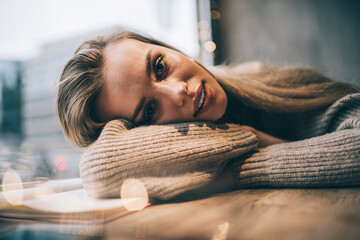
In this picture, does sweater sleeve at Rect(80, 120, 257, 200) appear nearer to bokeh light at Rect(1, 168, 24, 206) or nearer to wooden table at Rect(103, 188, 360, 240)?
wooden table at Rect(103, 188, 360, 240)

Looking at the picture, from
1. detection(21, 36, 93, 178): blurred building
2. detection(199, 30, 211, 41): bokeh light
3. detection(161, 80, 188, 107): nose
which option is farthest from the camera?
detection(199, 30, 211, 41): bokeh light

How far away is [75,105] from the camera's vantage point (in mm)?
682

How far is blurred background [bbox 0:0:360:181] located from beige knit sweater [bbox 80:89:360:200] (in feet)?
1.17

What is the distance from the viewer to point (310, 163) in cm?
51

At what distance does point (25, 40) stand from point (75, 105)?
18.0 inches

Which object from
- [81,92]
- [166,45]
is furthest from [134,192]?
[166,45]

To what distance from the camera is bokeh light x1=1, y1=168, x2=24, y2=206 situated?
1.87ft

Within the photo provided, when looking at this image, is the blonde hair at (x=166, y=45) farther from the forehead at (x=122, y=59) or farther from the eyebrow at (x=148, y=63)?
the eyebrow at (x=148, y=63)

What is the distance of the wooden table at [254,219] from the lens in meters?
0.28

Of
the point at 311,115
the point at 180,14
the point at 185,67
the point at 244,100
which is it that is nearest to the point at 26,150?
the point at 185,67

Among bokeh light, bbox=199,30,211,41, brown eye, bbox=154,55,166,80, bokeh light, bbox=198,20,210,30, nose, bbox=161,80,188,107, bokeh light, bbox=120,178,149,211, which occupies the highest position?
bokeh light, bbox=198,20,210,30

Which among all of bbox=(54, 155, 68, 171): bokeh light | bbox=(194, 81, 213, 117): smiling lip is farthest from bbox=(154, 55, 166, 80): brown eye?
bbox=(54, 155, 68, 171): bokeh light

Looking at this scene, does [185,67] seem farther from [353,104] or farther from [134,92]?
[353,104]


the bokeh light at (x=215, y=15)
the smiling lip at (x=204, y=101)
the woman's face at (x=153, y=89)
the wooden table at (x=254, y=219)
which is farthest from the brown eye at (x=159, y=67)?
the bokeh light at (x=215, y=15)
